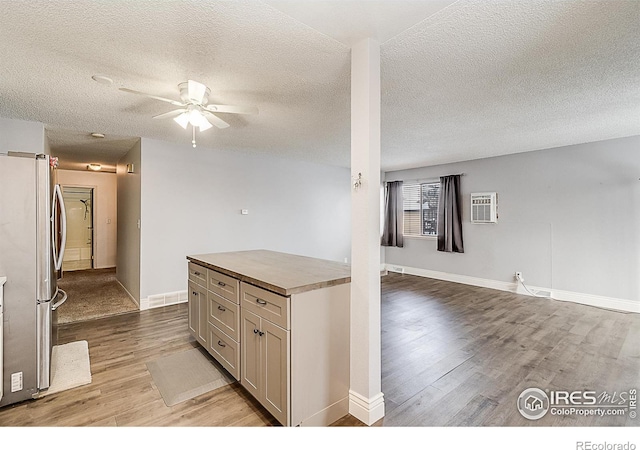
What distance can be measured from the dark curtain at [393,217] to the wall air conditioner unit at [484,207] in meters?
1.67

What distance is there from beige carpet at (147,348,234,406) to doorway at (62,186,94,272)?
622 centimetres

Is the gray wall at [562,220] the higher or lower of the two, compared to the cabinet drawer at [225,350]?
higher

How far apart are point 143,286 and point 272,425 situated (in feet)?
10.4

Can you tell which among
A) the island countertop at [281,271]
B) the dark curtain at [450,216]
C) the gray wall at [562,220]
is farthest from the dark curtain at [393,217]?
the island countertop at [281,271]

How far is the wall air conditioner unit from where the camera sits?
5.39 metres

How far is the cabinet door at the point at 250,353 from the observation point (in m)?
1.92

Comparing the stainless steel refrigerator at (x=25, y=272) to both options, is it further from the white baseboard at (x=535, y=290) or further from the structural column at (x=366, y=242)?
the white baseboard at (x=535, y=290)

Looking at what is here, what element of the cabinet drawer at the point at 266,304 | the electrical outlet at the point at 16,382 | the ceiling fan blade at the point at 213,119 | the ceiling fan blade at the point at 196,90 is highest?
the ceiling fan blade at the point at 196,90

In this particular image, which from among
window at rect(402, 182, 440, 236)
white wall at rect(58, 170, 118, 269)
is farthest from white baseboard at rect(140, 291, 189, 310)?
window at rect(402, 182, 440, 236)

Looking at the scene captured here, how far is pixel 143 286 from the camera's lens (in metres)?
4.11
